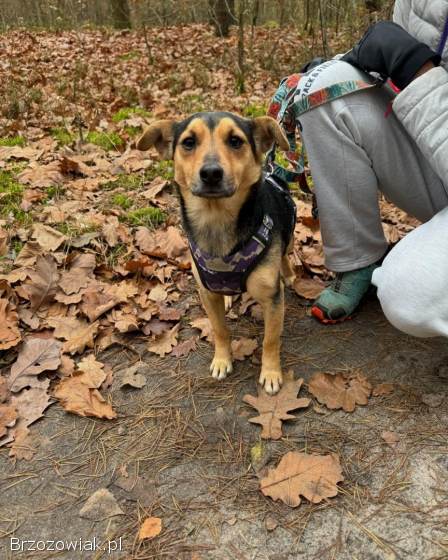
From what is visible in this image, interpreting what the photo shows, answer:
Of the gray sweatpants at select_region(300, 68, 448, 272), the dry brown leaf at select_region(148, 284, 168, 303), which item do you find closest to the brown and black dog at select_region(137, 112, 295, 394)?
the gray sweatpants at select_region(300, 68, 448, 272)

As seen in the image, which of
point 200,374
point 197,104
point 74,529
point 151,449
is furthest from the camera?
point 197,104

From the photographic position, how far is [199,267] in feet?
9.10

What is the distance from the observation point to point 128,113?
6.96 m

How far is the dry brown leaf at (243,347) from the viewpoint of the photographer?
3188 millimetres

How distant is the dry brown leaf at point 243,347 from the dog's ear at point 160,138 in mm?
1338

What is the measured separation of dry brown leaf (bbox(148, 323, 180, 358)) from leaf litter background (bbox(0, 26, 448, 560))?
11 mm

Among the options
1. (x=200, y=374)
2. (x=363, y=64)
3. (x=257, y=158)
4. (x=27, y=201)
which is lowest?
(x=200, y=374)

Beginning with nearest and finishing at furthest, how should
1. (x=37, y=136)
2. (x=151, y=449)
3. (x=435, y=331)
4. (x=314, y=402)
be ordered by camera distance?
(x=435, y=331) → (x=151, y=449) → (x=314, y=402) → (x=37, y=136)

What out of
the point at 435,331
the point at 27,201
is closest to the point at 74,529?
the point at 435,331

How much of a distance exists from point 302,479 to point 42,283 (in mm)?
2351

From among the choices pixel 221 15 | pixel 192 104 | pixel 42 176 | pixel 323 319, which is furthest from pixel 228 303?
pixel 221 15

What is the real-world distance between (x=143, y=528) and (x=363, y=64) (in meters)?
2.74

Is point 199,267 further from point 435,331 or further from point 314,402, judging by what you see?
point 435,331

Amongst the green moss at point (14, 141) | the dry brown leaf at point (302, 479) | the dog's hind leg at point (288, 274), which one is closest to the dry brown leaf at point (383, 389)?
the dry brown leaf at point (302, 479)
